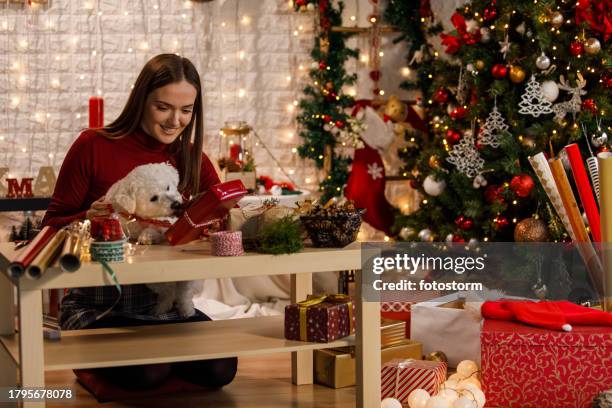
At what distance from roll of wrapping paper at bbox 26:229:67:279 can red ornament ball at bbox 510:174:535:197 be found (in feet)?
7.68

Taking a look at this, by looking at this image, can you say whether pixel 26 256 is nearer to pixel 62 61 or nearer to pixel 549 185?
pixel 549 185

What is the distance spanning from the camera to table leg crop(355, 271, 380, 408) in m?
2.53

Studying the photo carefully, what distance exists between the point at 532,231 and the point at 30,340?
2.55 metres

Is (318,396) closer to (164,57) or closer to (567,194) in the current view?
(164,57)

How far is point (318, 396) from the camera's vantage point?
115 inches

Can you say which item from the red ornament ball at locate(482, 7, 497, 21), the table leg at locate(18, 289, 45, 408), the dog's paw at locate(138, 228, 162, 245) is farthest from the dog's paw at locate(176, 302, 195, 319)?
the red ornament ball at locate(482, 7, 497, 21)

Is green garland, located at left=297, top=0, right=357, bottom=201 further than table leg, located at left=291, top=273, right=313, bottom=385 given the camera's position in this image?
Yes

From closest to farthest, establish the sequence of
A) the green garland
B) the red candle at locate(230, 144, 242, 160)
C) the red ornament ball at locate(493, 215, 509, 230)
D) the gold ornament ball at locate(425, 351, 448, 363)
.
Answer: the gold ornament ball at locate(425, 351, 448, 363)
the red ornament ball at locate(493, 215, 509, 230)
the red candle at locate(230, 144, 242, 160)
the green garland

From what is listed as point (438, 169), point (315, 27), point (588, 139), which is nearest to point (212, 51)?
point (315, 27)

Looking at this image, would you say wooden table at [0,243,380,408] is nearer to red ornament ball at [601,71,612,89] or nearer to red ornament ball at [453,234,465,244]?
red ornament ball at [453,234,465,244]

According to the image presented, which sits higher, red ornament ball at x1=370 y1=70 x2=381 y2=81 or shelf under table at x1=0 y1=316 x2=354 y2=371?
red ornament ball at x1=370 y1=70 x2=381 y2=81

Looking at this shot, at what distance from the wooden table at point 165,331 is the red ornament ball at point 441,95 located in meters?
2.13

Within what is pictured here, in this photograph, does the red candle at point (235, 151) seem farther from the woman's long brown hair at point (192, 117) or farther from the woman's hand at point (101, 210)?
the woman's hand at point (101, 210)

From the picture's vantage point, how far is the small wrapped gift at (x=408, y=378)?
2.94 meters
